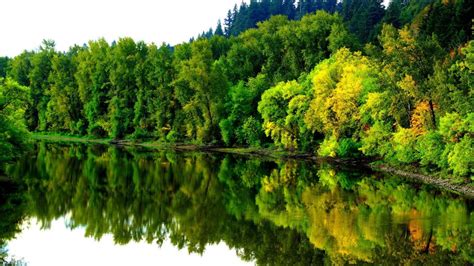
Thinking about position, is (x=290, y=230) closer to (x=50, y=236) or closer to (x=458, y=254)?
(x=458, y=254)

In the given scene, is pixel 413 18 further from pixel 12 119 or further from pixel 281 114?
pixel 12 119

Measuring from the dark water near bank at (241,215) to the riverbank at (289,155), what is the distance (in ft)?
7.04

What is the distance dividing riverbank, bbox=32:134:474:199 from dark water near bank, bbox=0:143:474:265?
2.14 metres

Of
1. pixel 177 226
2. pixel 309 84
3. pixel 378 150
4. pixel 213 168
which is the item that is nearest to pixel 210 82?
pixel 309 84

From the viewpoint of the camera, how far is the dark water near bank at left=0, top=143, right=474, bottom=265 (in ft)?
82.1

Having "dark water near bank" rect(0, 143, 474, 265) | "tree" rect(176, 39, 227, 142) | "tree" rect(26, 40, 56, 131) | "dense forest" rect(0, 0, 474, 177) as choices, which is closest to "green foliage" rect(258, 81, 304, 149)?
"dense forest" rect(0, 0, 474, 177)

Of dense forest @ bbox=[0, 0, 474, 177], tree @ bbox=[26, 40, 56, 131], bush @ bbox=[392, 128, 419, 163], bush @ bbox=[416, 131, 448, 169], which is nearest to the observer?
bush @ bbox=[416, 131, 448, 169]

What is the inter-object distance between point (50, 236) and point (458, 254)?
60.4ft

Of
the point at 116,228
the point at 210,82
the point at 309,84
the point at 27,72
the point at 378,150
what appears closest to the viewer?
the point at 116,228

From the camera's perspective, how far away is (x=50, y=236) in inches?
1077

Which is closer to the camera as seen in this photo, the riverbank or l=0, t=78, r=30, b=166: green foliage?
l=0, t=78, r=30, b=166: green foliage

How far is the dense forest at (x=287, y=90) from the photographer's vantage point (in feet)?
149

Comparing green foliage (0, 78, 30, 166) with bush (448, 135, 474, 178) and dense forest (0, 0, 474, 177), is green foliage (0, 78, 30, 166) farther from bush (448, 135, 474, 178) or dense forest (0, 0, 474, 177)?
bush (448, 135, 474, 178)

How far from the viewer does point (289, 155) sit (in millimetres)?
67125
